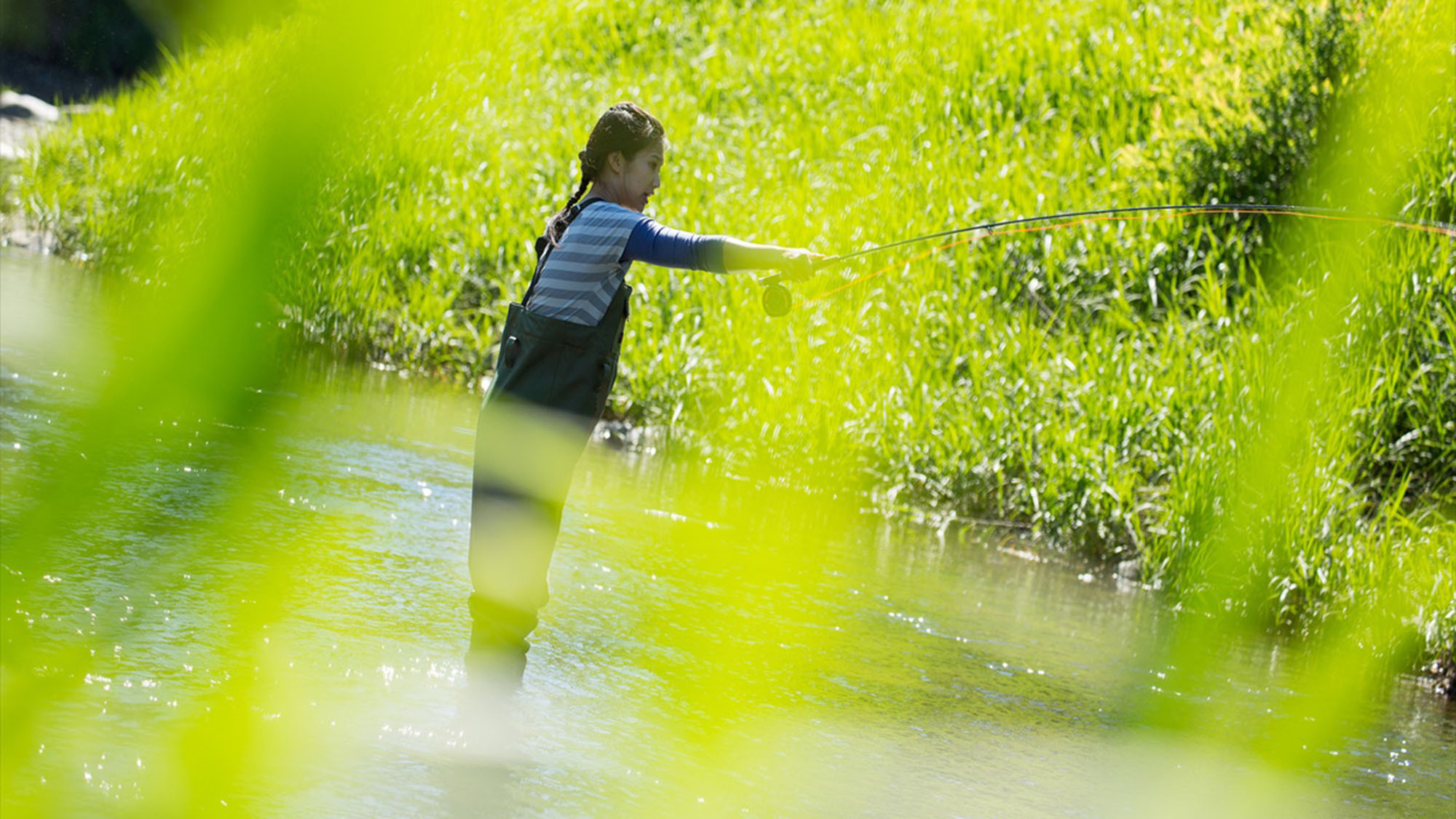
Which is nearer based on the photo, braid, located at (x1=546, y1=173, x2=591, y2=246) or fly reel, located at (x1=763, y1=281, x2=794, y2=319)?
fly reel, located at (x1=763, y1=281, x2=794, y2=319)

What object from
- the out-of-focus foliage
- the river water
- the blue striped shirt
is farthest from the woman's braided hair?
the river water

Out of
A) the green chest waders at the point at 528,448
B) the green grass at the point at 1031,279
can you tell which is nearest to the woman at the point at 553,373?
the green chest waders at the point at 528,448

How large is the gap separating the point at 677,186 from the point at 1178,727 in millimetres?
6802

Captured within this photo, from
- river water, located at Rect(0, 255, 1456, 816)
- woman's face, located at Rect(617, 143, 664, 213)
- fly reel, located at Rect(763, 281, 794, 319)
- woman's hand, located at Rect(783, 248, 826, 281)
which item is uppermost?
woman's face, located at Rect(617, 143, 664, 213)

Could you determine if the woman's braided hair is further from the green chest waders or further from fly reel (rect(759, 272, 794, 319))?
fly reel (rect(759, 272, 794, 319))

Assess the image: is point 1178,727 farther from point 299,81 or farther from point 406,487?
point 299,81

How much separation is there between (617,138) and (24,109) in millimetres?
15614

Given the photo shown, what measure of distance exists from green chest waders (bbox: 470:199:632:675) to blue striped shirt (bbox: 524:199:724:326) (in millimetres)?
30

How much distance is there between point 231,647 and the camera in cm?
346

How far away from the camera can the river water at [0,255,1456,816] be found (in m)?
2.63

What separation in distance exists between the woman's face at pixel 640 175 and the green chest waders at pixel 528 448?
4.5 inches

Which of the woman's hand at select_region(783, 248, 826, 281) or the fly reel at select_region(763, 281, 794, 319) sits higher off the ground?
the woman's hand at select_region(783, 248, 826, 281)

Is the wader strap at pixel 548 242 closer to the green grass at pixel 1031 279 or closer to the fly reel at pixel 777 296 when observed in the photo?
the fly reel at pixel 777 296

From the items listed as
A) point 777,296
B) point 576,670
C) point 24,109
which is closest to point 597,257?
point 777,296
